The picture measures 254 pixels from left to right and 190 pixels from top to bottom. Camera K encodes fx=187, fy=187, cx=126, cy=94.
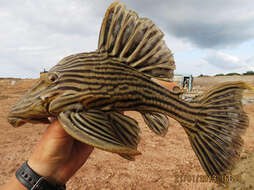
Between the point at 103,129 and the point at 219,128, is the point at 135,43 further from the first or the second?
the point at 219,128

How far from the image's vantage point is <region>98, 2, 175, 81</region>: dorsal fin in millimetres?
1476

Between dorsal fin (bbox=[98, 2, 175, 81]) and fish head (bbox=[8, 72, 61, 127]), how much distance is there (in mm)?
452

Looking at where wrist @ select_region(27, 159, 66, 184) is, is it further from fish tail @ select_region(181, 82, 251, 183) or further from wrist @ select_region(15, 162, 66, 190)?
fish tail @ select_region(181, 82, 251, 183)

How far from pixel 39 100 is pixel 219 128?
Result: 1408 millimetres

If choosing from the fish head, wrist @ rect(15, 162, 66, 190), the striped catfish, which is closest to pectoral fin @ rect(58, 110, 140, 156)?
the striped catfish

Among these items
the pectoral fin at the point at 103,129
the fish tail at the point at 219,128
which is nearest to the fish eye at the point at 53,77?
the pectoral fin at the point at 103,129

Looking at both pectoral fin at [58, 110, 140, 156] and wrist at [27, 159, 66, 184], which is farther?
wrist at [27, 159, 66, 184]

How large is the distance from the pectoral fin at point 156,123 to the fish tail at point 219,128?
223mm

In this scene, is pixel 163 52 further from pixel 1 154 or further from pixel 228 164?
Answer: pixel 1 154

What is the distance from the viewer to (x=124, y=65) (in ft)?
4.87

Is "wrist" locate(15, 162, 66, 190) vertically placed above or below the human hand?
below

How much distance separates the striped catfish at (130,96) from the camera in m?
1.33

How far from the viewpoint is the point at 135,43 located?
153cm

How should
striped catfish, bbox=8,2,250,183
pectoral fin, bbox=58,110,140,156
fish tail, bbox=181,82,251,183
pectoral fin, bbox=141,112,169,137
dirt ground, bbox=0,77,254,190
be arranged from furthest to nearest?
dirt ground, bbox=0,77,254,190 < pectoral fin, bbox=141,112,169,137 < fish tail, bbox=181,82,251,183 < striped catfish, bbox=8,2,250,183 < pectoral fin, bbox=58,110,140,156
